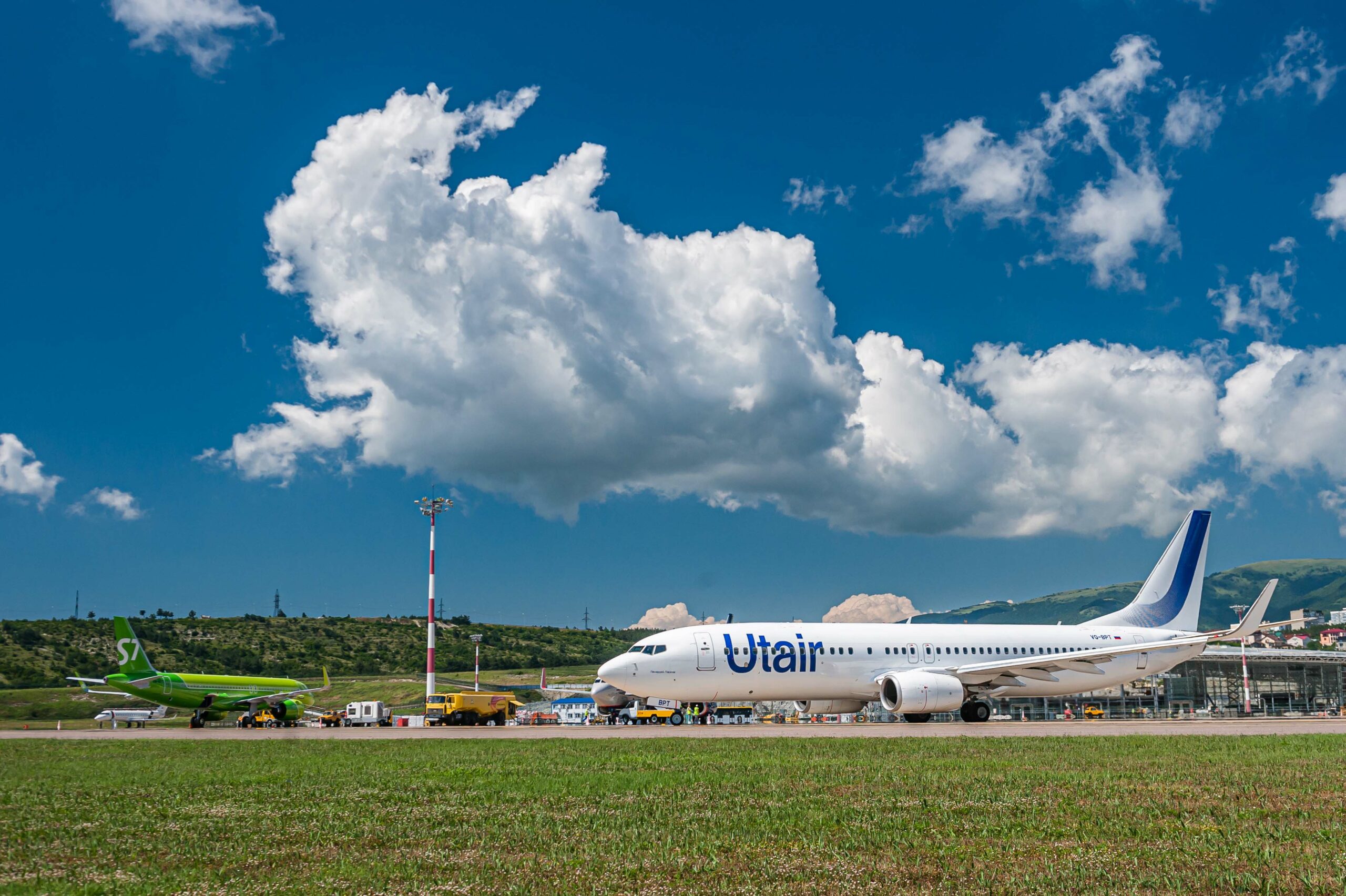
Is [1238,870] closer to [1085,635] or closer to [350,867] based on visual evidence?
[350,867]

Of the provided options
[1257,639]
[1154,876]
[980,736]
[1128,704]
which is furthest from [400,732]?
[1257,639]

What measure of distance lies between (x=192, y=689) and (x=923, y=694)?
A: 49711 millimetres

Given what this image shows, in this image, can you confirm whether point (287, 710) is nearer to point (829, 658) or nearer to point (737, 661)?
point (737, 661)

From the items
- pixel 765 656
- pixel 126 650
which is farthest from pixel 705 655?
pixel 126 650

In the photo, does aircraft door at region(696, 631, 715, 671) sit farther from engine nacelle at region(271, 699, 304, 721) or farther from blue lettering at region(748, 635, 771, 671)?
engine nacelle at region(271, 699, 304, 721)

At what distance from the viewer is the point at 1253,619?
41.6m

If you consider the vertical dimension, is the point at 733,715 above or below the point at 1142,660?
below

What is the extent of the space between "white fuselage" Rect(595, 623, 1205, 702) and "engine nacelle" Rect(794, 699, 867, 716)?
0.77 meters

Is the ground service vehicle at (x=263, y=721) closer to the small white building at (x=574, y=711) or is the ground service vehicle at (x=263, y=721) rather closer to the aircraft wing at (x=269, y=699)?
the aircraft wing at (x=269, y=699)

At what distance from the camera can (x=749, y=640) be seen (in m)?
40.3

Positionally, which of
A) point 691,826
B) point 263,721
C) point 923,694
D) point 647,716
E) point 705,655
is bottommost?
point 263,721

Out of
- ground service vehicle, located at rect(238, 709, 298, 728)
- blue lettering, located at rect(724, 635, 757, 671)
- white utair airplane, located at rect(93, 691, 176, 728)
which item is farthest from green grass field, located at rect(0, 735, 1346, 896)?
white utair airplane, located at rect(93, 691, 176, 728)

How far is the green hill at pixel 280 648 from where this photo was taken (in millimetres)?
132750

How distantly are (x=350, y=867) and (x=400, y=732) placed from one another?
3371cm
